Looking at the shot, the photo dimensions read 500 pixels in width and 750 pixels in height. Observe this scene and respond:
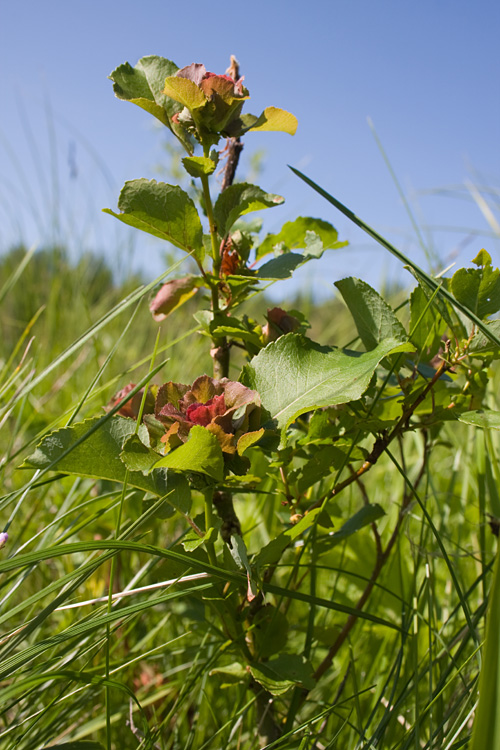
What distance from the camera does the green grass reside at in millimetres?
424

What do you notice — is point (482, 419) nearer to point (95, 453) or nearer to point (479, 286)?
point (479, 286)

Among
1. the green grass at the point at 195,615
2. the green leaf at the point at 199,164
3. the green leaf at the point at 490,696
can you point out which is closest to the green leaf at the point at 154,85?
the green leaf at the point at 199,164

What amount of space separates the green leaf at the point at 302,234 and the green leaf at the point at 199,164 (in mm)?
121

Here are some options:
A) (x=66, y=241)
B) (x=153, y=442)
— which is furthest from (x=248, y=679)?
(x=66, y=241)

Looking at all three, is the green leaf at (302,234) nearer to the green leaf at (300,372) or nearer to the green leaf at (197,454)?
the green leaf at (300,372)

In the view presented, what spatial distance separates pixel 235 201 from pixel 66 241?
185 centimetres

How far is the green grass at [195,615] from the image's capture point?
0.42 metres

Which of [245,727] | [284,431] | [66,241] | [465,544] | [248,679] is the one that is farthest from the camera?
[66,241]

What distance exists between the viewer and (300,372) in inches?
16.5

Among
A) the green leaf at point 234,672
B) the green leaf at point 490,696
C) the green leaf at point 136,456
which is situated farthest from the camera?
the green leaf at point 234,672

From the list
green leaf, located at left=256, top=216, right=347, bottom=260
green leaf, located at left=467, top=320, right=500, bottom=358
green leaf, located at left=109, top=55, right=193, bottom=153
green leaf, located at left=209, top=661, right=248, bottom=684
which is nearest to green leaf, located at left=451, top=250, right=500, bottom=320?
green leaf, located at left=467, top=320, right=500, bottom=358

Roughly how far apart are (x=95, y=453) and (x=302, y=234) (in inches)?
10.8

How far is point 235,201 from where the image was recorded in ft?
1.55

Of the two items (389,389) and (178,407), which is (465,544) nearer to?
(389,389)
